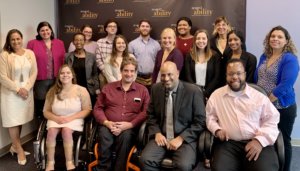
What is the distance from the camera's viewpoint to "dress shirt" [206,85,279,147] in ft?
8.47

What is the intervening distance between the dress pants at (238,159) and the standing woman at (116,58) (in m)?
1.62

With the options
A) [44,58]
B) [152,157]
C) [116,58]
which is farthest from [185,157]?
[44,58]

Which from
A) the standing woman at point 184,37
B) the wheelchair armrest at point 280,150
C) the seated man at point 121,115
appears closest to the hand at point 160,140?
the seated man at point 121,115

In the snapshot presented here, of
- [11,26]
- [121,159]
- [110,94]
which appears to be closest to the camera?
[121,159]

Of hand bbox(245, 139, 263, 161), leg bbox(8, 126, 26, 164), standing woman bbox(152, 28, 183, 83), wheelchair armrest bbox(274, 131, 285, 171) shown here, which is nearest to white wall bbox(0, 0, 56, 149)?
leg bbox(8, 126, 26, 164)

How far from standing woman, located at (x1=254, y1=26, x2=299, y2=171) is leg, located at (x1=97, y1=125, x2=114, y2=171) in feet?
5.01

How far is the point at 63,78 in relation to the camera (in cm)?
334

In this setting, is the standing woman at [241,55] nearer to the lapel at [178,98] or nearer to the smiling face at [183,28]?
the smiling face at [183,28]

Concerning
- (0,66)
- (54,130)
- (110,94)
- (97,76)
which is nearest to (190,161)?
(110,94)

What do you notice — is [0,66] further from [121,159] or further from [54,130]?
[121,159]

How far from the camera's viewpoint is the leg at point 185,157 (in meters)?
2.55

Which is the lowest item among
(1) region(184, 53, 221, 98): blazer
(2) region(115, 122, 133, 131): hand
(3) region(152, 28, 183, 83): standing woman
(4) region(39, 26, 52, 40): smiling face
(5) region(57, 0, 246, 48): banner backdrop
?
(2) region(115, 122, 133, 131): hand

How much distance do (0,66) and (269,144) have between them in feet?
9.41

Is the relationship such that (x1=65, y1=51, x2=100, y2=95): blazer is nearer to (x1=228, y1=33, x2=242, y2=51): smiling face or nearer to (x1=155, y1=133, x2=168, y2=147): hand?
(x1=155, y1=133, x2=168, y2=147): hand
